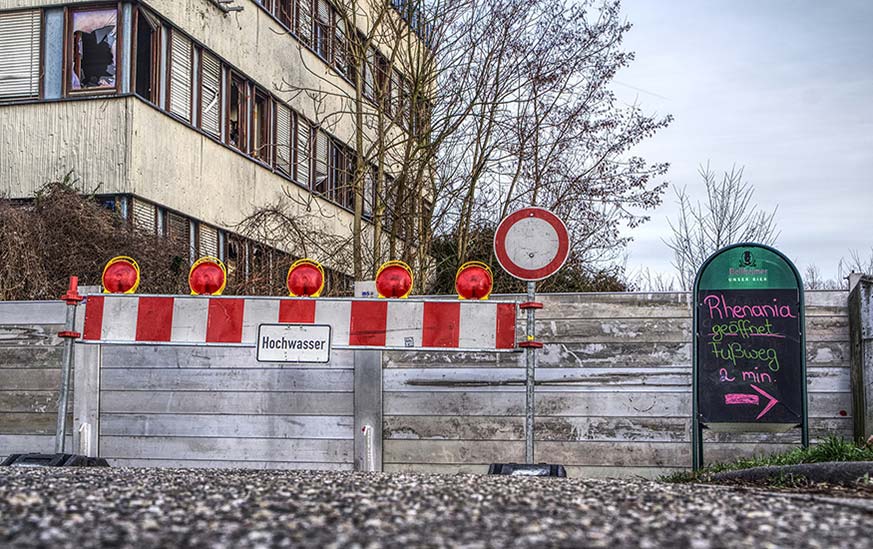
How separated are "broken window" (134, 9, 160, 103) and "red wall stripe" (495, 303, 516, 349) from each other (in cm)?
1000

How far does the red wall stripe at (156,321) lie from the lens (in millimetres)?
9453

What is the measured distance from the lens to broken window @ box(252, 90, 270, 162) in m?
22.2

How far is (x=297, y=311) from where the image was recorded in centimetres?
939

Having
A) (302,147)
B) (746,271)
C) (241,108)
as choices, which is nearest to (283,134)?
(302,147)

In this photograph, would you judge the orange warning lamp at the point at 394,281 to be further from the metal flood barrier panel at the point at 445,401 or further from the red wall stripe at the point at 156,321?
the red wall stripe at the point at 156,321

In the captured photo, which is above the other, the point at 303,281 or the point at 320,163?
the point at 320,163

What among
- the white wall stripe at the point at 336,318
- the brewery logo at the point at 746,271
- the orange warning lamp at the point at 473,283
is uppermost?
the brewery logo at the point at 746,271

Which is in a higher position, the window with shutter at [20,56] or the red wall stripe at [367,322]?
the window with shutter at [20,56]

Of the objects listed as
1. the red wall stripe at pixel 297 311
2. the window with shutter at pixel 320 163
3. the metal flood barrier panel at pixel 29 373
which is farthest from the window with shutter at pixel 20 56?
the red wall stripe at pixel 297 311

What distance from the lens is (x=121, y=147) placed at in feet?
55.6

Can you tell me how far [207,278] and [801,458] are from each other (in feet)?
15.8

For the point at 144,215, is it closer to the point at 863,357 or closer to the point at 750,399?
the point at 750,399

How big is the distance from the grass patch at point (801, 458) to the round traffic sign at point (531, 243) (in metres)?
1.89

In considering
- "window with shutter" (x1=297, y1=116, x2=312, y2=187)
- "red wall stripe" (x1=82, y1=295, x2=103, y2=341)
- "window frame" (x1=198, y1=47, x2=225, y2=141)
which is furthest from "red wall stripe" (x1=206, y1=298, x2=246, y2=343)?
"window with shutter" (x1=297, y1=116, x2=312, y2=187)
